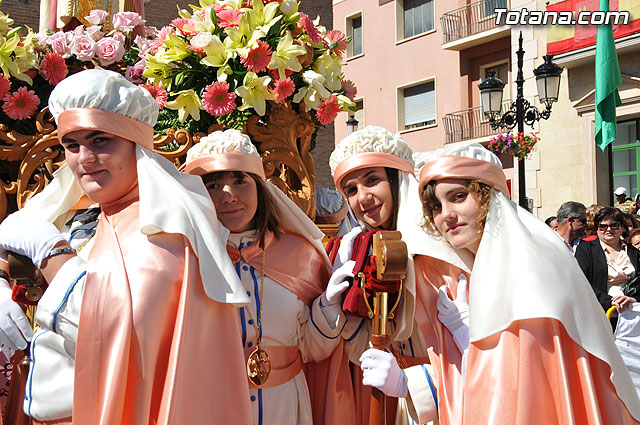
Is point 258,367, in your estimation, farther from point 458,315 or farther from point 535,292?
point 535,292

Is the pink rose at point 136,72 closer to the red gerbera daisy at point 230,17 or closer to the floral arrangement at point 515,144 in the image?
the red gerbera daisy at point 230,17

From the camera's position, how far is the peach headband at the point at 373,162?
2.90 metres

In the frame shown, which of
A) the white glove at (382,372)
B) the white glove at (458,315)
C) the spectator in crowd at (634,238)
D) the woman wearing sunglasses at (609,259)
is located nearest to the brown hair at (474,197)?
the white glove at (458,315)

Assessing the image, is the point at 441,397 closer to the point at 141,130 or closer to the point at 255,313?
the point at 255,313

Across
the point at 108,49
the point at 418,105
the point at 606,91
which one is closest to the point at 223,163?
the point at 108,49

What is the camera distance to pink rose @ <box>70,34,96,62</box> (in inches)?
138

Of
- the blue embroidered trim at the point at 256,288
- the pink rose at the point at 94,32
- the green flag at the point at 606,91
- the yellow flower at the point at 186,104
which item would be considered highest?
the green flag at the point at 606,91

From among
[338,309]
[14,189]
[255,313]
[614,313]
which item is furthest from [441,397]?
[614,313]

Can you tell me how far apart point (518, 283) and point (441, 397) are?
24.3 inches

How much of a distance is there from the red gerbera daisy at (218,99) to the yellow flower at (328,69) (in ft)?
1.70

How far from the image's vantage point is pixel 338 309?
9.18 ft

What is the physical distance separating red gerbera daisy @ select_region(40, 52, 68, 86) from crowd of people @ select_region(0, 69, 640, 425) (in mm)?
1085

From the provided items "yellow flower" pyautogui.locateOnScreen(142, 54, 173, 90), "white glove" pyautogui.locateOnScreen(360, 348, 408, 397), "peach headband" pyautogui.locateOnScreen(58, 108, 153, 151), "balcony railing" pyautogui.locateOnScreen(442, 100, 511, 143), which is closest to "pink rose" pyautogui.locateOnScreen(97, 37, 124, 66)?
"yellow flower" pyautogui.locateOnScreen(142, 54, 173, 90)

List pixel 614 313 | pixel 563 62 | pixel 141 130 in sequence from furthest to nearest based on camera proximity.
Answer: pixel 563 62 < pixel 614 313 < pixel 141 130
